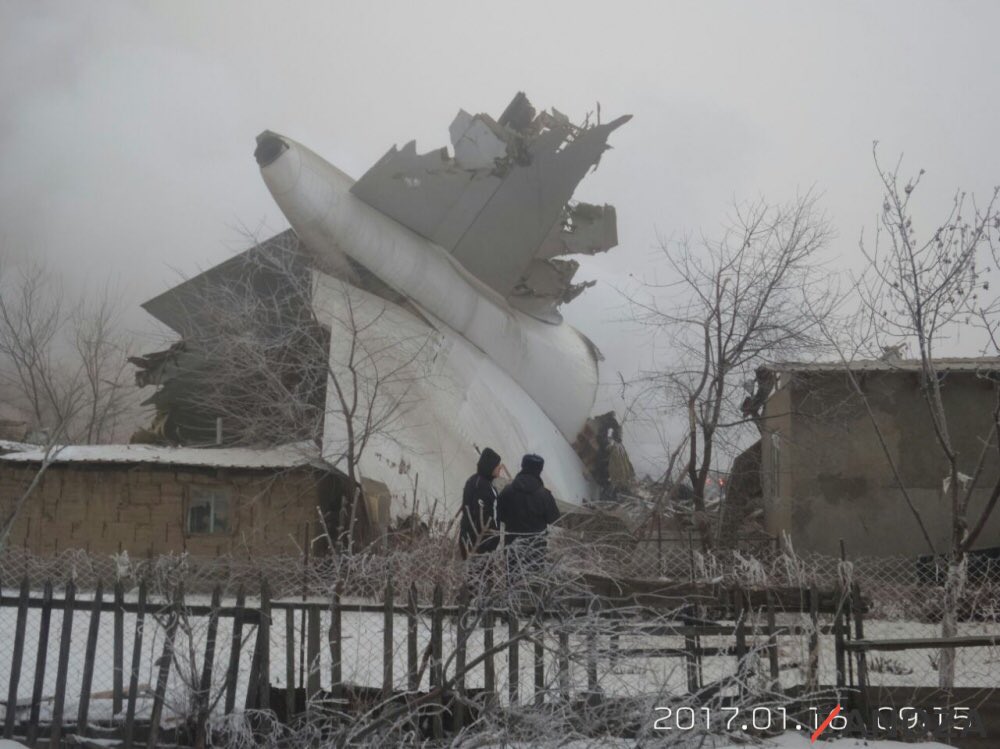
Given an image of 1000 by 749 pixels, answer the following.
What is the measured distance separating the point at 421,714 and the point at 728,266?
1143cm

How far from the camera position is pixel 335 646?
21.0 ft

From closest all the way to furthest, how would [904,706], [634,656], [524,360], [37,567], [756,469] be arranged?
[634,656]
[904,706]
[37,567]
[756,469]
[524,360]

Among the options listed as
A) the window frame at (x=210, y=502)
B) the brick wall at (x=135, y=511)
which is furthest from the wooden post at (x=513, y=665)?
the window frame at (x=210, y=502)

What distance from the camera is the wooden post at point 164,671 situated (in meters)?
6.12

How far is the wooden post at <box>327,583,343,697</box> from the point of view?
20.7 ft

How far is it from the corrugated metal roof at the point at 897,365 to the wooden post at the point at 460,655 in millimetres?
10942

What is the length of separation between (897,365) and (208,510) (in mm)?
11005

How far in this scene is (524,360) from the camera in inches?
1115

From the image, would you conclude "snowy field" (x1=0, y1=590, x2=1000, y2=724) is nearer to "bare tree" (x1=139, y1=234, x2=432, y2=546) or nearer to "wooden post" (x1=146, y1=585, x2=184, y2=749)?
"wooden post" (x1=146, y1=585, x2=184, y2=749)

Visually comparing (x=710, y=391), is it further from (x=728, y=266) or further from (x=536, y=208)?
(x=536, y=208)

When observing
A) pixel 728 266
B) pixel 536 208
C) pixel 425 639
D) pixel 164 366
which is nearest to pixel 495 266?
pixel 536 208

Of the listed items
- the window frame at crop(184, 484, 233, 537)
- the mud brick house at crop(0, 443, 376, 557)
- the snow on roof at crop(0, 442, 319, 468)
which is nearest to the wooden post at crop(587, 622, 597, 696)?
the mud brick house at crop(0, 443, 376, 557)

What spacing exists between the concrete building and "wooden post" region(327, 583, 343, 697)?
11.5 m

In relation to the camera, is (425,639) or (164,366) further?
(164,366)
